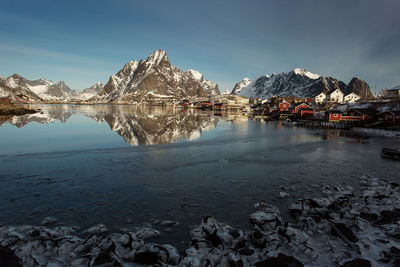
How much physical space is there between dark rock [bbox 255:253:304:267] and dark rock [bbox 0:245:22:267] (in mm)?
7147

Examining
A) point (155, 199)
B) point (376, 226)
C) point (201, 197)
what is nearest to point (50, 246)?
point (155, 199)

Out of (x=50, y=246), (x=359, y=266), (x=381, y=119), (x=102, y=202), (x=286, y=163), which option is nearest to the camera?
(x=359, y=266)

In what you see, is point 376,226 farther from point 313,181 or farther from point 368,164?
point 368,164

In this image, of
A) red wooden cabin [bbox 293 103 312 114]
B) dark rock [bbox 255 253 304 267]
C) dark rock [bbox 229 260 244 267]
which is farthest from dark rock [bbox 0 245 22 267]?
red wooden cabin [bbox 293 103 312 114]

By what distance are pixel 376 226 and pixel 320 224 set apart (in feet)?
7.39

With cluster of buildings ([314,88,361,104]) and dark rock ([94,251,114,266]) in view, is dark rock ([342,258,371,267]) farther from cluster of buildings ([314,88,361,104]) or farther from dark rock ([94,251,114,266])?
cluster of buildings ([314,88,361,104])

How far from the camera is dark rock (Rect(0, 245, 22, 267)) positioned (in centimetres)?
600

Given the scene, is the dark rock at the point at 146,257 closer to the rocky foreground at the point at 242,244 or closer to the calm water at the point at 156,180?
the rocky foreground at the point at 242,244

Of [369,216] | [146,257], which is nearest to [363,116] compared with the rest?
[369,216]

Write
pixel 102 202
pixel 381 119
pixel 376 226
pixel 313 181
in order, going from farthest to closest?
1. pixel 381 119
2. pixel 313 181
3. pixel 102 202
4. pixel 376 226

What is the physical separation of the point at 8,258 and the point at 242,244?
7227 millimetres

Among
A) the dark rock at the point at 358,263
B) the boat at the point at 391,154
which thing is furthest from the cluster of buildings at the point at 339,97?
the dark rock at the point at 358,263

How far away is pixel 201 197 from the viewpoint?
37.2ft

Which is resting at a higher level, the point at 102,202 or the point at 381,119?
the point at 381,119
